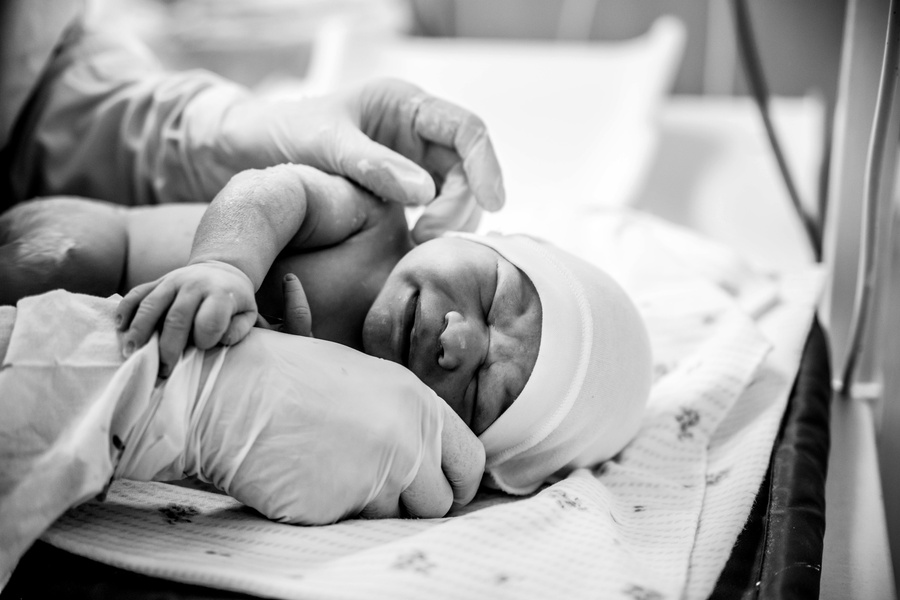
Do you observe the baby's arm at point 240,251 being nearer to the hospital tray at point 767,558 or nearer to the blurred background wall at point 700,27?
the hospital tray at point 767,558

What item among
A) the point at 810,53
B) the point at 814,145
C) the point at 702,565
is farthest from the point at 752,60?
the point at 702,565

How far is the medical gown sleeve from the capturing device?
1.29 metres

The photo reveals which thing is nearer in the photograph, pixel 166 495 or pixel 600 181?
pixel 166 495

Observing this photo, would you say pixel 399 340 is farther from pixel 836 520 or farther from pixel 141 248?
pixel 836 520

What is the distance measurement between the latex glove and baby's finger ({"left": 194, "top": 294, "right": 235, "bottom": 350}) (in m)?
0.38

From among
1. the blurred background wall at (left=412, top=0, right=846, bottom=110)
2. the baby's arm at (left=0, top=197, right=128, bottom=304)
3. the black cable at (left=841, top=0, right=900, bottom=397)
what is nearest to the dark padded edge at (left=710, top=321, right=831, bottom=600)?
the black cable at (left=841, top=0, right=900, bottom=397)

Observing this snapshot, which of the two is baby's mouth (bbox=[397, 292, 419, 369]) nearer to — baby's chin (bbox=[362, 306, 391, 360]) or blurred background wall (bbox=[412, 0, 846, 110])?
baby's chin (bbox=[362, 306, 391, 360])

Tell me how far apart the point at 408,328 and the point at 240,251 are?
0.72 feet

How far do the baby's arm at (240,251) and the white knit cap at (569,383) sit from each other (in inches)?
8.0

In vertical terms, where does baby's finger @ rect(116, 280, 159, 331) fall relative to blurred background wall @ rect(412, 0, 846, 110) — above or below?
below

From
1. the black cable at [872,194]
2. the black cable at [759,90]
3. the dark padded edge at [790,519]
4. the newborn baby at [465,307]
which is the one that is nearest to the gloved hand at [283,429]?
the newborn baby at [465,307]

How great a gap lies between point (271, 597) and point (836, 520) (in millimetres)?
649

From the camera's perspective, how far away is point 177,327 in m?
0.67

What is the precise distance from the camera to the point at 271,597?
2.04 ft
